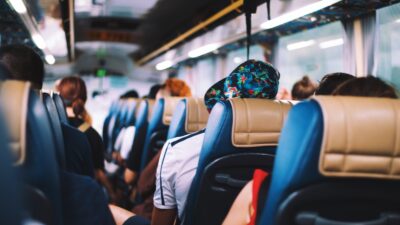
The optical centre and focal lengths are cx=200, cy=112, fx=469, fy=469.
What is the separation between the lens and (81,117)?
3957 mm

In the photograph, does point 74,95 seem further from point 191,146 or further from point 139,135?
point 191,146

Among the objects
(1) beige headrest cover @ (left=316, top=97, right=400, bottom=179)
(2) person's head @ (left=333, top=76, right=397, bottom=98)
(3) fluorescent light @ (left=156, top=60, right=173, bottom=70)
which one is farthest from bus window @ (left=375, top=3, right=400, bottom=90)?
(3) fluorescent light @ (left=156, top=60, right=173, bottom=70)

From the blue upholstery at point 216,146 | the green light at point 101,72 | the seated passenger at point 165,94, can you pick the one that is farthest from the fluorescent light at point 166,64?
the blue upholstery at point 216,146

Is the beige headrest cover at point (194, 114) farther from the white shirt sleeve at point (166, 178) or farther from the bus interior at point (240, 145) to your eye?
the white shirt sleeve at point (166, 178)

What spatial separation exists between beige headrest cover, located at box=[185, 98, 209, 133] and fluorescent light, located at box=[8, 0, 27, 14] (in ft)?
11.9

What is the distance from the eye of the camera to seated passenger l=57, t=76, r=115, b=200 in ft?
12.4

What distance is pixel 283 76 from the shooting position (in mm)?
8195

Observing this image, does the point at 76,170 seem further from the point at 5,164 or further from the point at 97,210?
the point at 5,164

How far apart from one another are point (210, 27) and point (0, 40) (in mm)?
4010

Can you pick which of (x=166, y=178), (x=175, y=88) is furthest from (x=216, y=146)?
(x=175, y=88)

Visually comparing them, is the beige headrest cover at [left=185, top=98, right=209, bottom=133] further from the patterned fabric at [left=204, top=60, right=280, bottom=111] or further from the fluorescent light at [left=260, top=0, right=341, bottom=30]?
the fluorescent light at [left=260, top=0, right=341, bottom=30]

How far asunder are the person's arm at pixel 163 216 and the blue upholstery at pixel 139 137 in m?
2.40

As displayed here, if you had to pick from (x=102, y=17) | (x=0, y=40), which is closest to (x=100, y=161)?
(x=0, y=40)

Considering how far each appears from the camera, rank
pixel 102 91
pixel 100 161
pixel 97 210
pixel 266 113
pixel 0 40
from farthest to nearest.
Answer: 1. pixel 102 91
2. pixel 0 40
3. pixel 100 161
4. pixel 266 113
5. pixel 97 210
